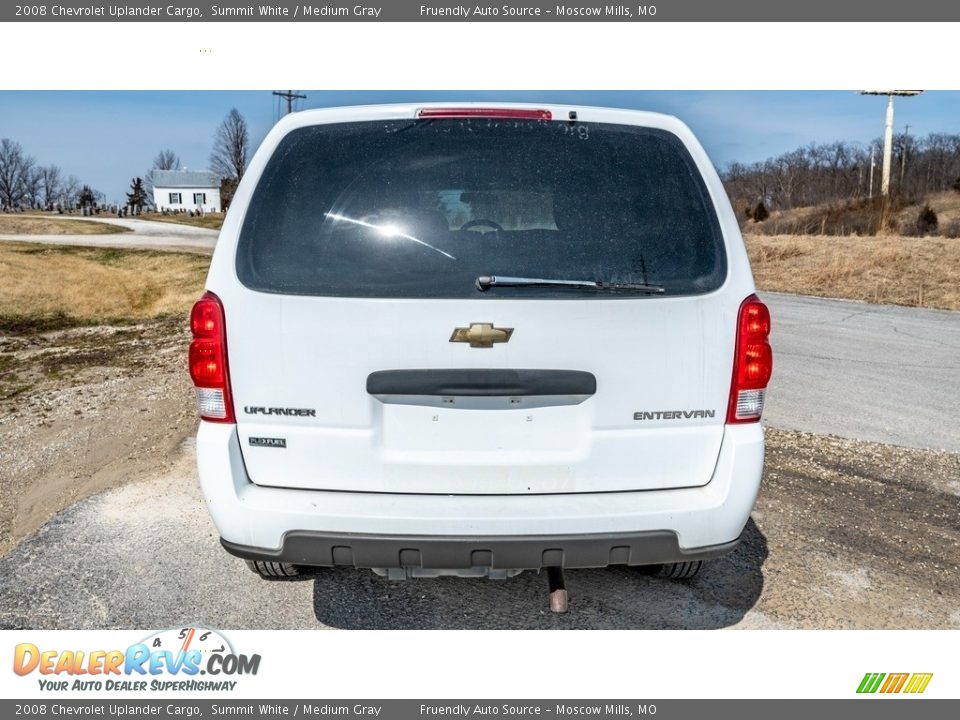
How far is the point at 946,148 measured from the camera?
5625cm

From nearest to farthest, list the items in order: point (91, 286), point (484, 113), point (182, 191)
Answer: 1. point (484, 113)
2. point (91, 286)
3. point (182, 191)

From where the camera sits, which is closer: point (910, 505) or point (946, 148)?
point (910, 505)

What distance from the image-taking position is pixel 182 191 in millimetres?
94500

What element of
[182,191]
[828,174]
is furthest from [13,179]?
[828,174]

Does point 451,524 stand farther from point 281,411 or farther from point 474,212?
point 474,212

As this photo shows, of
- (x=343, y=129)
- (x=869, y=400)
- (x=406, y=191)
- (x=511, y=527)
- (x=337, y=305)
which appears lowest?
(x=869, y=400)

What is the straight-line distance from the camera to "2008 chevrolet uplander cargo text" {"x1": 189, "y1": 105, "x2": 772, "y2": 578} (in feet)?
8.59

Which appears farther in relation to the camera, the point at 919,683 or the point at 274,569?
the point at 274,569

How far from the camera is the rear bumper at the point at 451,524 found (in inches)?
104

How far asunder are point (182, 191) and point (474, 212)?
3940 inches

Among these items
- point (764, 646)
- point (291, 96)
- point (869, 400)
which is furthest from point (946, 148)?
point (764, 646)

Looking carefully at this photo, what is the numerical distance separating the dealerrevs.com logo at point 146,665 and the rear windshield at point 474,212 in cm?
154

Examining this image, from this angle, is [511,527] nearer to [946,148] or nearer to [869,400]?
[869,400]

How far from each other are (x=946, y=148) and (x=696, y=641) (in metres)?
63.9
